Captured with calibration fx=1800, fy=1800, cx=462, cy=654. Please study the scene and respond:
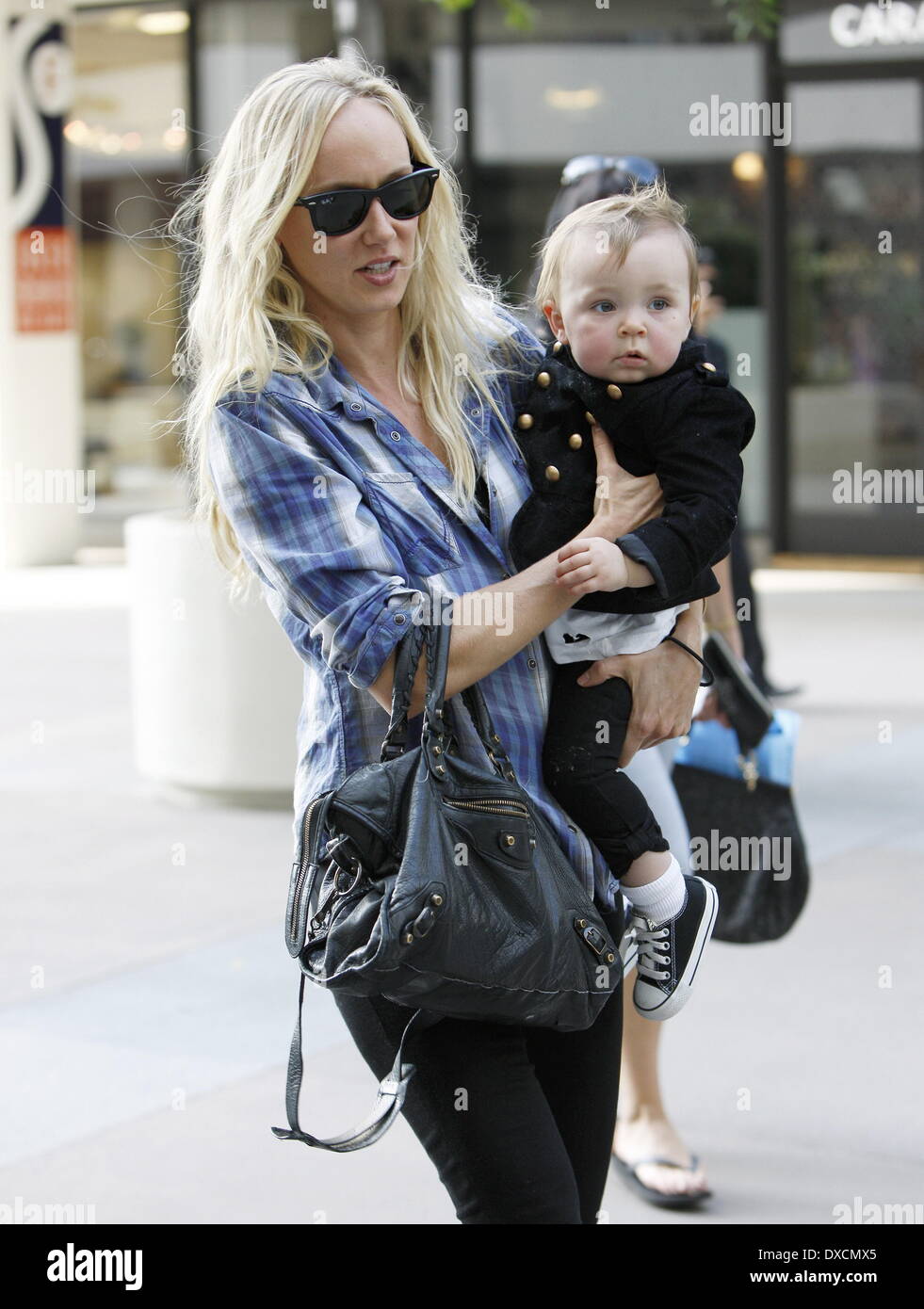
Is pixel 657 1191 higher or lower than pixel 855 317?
lower

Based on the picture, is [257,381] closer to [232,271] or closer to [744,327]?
[232,271]

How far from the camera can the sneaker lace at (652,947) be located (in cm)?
259

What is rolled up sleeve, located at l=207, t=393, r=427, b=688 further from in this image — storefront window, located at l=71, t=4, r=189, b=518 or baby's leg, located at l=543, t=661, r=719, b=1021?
storefront window, located at l=71, t=4, r=189, b=518

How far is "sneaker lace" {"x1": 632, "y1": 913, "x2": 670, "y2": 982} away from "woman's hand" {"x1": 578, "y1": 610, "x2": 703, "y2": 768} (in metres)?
0.28

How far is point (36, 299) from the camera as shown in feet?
46.2

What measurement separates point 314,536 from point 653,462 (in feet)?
1.63

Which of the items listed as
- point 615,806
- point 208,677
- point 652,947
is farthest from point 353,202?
point 208,677

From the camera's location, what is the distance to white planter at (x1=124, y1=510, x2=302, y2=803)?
21.6 ft

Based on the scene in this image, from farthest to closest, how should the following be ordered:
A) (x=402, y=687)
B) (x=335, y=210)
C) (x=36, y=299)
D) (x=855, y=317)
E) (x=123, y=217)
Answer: (x=123, y=217) → (x=36, y=299) → (x=855, y=317) → (x=335, y=210) → (x=402, y=687)

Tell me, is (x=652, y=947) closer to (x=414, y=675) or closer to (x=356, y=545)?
(x=414, y=675)

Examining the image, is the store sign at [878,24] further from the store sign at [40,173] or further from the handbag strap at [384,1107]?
the handbag strap at [384,1107]

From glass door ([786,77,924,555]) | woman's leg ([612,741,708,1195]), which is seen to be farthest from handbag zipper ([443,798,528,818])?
glass door ([786,77,924,555])
